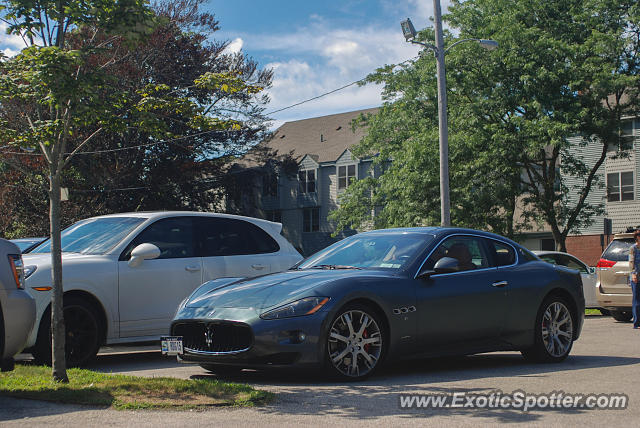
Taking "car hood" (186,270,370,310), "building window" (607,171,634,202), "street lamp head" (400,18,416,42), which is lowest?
"car hood" (186,270,370,310)

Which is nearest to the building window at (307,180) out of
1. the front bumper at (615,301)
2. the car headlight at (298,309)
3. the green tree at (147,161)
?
the green tree at (147,161)

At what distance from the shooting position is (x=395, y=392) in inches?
268

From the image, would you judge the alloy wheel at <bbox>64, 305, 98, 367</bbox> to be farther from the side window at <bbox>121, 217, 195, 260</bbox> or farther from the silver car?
the silver car

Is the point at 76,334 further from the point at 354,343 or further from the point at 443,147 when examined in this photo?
the point at 443,147

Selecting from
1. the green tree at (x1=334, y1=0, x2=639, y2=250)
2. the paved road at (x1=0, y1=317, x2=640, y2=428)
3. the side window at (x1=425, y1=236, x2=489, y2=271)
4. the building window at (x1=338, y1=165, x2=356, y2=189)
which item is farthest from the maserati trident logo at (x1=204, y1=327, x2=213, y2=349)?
the building window at (x1=338, y1=165, x2=356, y2=189)

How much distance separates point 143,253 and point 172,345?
6.42 feet

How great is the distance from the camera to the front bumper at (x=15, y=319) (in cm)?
646

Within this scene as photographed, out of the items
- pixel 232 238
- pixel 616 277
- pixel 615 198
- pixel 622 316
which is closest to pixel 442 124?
pixel 616 277

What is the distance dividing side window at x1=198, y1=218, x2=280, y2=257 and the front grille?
286cm

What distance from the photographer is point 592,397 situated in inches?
259

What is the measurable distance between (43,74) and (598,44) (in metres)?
26.2

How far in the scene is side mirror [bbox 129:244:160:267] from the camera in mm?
9445

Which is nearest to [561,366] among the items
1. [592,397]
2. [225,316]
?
[592,397]

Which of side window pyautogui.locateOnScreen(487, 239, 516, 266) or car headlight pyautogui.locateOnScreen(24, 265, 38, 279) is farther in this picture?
side window pyautogui.locateOnScreen(487, 239, 516, 266)
